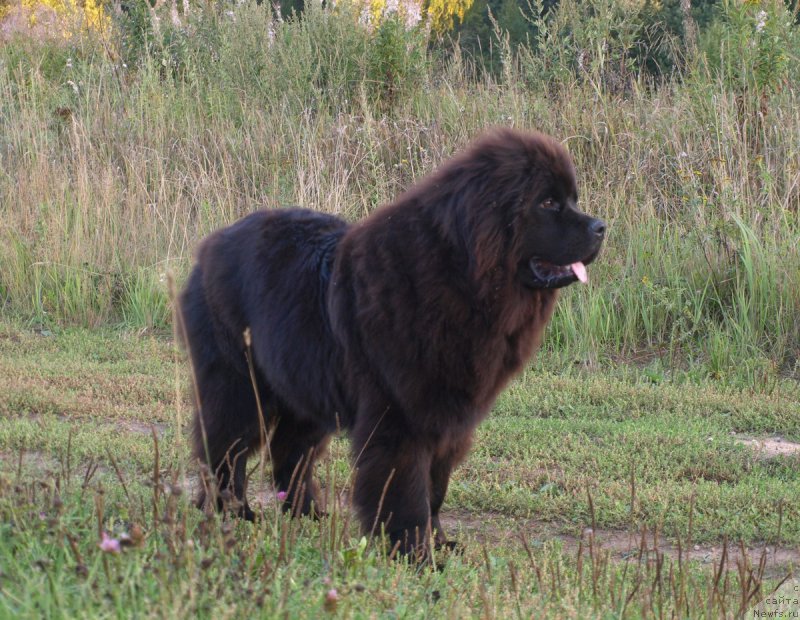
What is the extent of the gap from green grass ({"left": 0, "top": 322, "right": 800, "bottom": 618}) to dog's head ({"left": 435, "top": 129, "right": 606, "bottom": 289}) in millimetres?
1034

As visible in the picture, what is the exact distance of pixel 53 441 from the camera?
5.52 meters

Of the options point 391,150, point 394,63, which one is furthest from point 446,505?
point 394,63

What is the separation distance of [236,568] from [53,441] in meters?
3.09

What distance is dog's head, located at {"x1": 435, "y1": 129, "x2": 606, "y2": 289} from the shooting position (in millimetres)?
3873

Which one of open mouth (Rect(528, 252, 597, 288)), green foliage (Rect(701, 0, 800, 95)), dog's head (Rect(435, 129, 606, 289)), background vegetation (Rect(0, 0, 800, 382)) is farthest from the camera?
green foliage (Rect(701, 0, 800, 95))

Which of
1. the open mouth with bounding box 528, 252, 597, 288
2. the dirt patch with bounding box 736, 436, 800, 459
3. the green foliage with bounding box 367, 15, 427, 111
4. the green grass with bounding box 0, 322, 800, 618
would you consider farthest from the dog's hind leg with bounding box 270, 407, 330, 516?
the green foliage with bounding box 367, 15, 427, 111

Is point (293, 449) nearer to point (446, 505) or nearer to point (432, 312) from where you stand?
point (446, 505)

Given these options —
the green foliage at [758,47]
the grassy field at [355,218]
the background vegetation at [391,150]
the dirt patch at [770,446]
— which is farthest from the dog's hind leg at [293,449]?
the green foliage at [758,47]

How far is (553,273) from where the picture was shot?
159 inches

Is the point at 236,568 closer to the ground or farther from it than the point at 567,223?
closer to the ground

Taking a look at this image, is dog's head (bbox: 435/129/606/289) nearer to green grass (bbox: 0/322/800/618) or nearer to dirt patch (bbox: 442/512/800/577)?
green grass (bbox: 0/322/800/618)

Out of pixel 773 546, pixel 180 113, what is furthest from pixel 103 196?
pixel 773 546

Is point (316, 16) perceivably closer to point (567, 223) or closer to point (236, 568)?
point (567, 223)

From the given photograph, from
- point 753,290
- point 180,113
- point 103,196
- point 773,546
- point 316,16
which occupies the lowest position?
point 773,546
